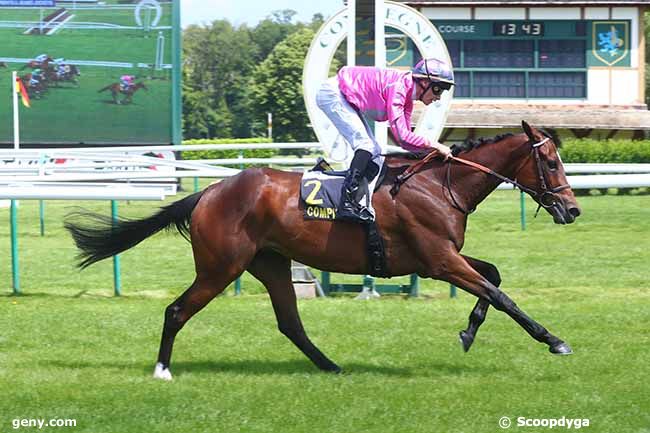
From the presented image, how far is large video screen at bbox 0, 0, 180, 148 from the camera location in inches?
1065

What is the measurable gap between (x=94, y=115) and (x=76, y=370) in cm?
2155

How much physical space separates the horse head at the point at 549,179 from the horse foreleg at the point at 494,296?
62cm

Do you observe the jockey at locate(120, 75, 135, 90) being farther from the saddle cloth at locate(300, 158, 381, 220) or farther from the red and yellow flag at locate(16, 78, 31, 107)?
the saddle cloth at locate(300, 158, 381, 220)

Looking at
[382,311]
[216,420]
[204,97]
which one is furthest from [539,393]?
[204,97]

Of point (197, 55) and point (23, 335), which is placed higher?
point (197, 55)

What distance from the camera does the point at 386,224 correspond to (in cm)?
649

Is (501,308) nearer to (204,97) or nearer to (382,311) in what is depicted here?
(382,311)

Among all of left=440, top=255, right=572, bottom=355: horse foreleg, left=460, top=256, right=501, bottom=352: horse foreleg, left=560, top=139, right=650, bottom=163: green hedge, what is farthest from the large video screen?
left=440, top=255, right=572, bottom=355: horse foreleg

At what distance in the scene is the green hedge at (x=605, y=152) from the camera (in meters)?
21.2

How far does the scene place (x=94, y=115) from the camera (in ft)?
89.6

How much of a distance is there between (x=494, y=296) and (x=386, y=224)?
777 millimetres

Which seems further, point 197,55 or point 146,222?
point 197,55

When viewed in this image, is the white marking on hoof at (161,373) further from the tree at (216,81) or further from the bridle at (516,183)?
the tree at (216,81)

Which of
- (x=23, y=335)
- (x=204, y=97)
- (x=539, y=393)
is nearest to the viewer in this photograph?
(x=539, y=393)
